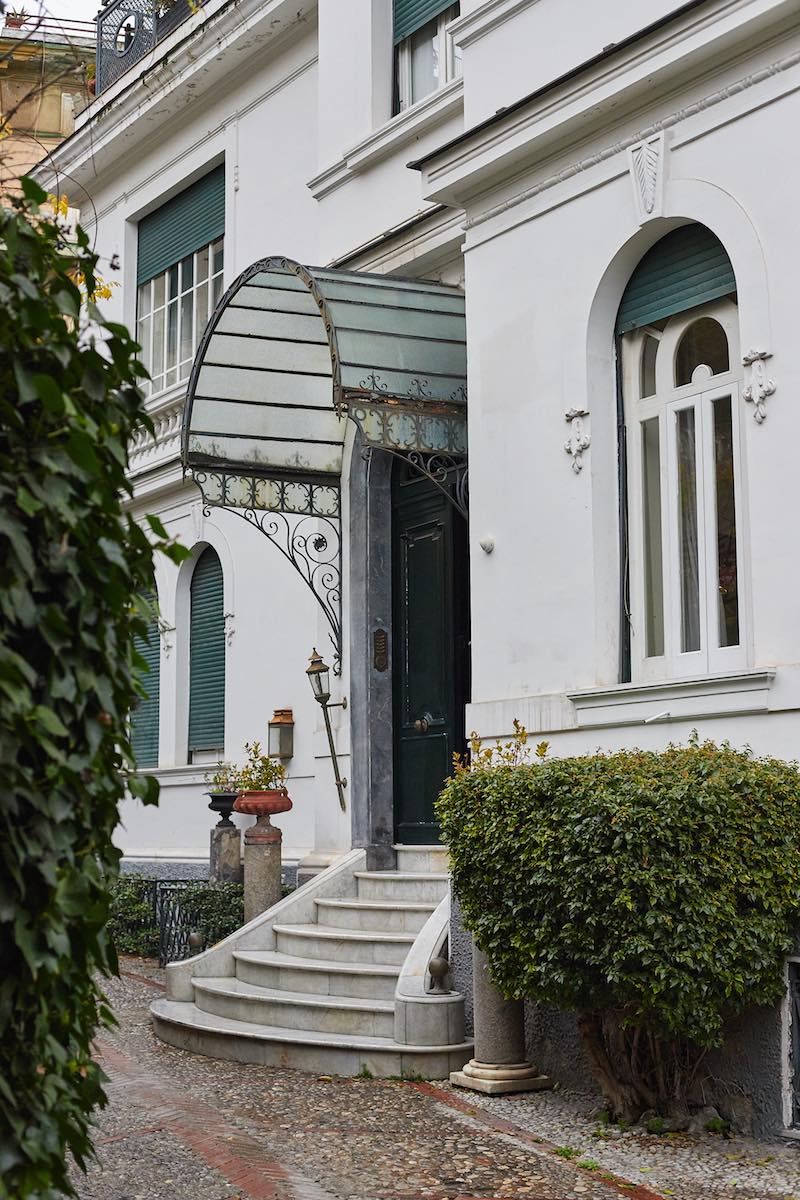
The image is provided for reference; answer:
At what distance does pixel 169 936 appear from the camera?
13086 mm

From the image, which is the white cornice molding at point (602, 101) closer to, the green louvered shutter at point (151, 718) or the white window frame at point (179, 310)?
the white window frame at point (179, 310)

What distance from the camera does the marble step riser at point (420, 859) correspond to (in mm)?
10430

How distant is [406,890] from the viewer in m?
10.2

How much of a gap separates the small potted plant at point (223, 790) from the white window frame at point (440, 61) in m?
6.38

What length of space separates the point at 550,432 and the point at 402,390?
1.58 m

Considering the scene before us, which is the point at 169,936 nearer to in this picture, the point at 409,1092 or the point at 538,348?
the point at 409,1092

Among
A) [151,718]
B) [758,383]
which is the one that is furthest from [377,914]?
[151,718]

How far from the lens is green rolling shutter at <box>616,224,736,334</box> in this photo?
299 inches

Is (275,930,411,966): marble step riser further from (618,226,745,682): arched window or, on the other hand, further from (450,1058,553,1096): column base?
(618,226,745,682): arched window

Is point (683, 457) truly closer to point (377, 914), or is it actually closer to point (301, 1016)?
point (377, 914)

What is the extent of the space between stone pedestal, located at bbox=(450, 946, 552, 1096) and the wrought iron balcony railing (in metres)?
13.0

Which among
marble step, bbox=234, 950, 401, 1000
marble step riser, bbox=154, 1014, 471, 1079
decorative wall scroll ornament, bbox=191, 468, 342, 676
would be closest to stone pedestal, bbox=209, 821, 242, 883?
decorative wall scroll ornament, bbox=191, 468, 342, 676

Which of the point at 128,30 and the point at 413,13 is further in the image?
the point at 128,30

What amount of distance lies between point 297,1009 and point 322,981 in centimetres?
41
